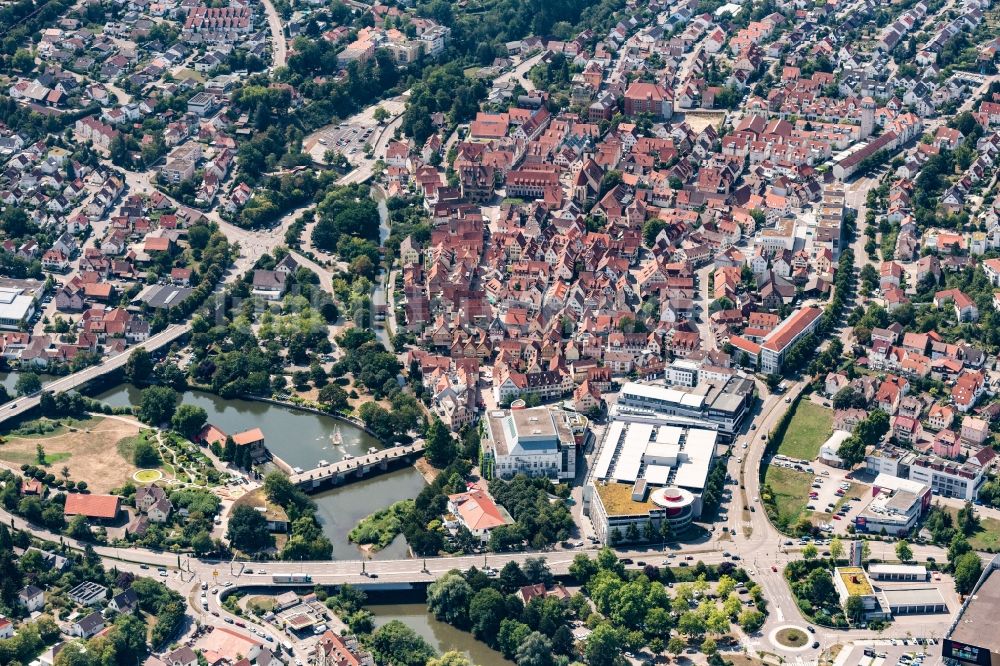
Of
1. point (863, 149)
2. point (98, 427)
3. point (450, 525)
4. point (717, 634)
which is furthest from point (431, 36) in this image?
point (717, 634)

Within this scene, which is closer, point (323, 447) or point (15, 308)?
point (323, 447)

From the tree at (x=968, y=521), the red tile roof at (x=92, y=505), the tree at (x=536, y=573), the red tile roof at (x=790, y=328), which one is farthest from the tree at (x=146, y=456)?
the tree at (x=968, y=521)

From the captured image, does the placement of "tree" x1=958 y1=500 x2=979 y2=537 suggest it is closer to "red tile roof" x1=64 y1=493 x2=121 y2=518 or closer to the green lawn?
the green lawn

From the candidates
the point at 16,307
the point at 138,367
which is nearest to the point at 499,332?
the point at 138,367

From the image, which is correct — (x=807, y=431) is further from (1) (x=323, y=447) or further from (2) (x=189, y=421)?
(2) (x=189, y=421)

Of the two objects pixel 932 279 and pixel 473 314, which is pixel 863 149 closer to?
pixel 932 279

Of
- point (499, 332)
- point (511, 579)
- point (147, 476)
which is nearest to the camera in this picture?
point (511, 579)
